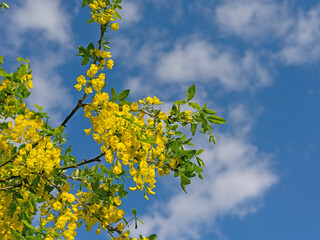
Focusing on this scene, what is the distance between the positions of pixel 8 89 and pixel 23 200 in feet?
4.31

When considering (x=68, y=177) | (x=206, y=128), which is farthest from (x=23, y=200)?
(x=206, y=128)

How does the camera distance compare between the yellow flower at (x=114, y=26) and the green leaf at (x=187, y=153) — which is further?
the yellow flower at (x=114, y=26)

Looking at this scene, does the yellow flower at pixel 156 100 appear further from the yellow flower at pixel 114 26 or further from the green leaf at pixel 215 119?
the yellow flower at pixel 114 26

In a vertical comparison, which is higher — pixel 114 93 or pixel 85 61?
pixel 85 61

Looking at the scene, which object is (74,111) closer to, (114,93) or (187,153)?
(114,93)

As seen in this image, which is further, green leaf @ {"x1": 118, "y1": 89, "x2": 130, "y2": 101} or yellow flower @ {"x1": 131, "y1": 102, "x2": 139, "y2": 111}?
green leaf @ {"x1": 118, "y1": 89, "x2": 130, "y2": 101}

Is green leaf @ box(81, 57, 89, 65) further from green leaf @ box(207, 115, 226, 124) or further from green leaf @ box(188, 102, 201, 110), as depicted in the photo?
green leaf @ box(207, 115, 226, 124)

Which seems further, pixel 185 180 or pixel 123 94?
pixel 123 94

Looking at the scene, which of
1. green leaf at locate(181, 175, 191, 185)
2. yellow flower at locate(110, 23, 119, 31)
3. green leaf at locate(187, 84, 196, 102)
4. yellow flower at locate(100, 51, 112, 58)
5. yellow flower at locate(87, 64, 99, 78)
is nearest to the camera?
green leaf at locate(181, 175, 191, 185)

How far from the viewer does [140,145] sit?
326cm

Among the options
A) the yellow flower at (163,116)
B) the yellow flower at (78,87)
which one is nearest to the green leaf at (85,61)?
the yellow flower at (78,87)

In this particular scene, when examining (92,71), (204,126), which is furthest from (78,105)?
(204,126)

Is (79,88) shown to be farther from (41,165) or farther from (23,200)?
(23,200)

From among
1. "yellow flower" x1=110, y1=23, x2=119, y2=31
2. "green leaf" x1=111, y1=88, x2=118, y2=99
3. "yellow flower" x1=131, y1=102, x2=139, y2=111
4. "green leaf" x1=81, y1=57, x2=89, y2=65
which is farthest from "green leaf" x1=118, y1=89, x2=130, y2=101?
"yellow flower" x1=110, y1=23, x2=119, y2=31
